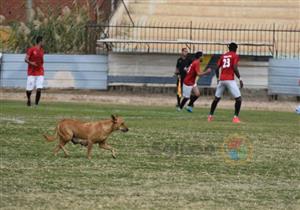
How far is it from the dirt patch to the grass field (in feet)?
39.4

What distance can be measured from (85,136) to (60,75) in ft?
71.2

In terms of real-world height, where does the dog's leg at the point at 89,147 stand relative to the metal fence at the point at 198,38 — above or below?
below

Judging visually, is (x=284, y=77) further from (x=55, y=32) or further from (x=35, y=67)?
(x=35, y=67)

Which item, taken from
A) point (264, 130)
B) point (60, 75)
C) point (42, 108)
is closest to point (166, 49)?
point (60, 75)

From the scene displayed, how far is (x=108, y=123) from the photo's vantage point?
12.2 metres

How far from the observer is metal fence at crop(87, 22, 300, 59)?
3416cm

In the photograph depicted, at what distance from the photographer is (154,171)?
1150 cm

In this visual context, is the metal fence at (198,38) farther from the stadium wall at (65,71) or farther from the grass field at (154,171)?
the grass field at (154,171)

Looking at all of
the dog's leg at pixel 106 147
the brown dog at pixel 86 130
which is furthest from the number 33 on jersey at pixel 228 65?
the brown dog at pixel 86 130

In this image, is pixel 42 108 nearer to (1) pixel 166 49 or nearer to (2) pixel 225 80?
(2) pixel 225 80

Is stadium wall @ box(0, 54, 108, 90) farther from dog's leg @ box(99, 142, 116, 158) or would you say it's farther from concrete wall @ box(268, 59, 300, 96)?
dog's leg @ box(99, 142, 116, 158)

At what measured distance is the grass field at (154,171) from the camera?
9.34m

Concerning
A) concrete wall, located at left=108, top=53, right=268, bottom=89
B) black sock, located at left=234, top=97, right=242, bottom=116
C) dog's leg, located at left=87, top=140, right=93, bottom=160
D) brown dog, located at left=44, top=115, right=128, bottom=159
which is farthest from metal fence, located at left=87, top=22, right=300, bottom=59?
brown dog, located at left=44, top=115, right=128, bottom=159

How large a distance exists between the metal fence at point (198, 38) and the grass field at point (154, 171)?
1614 cm
